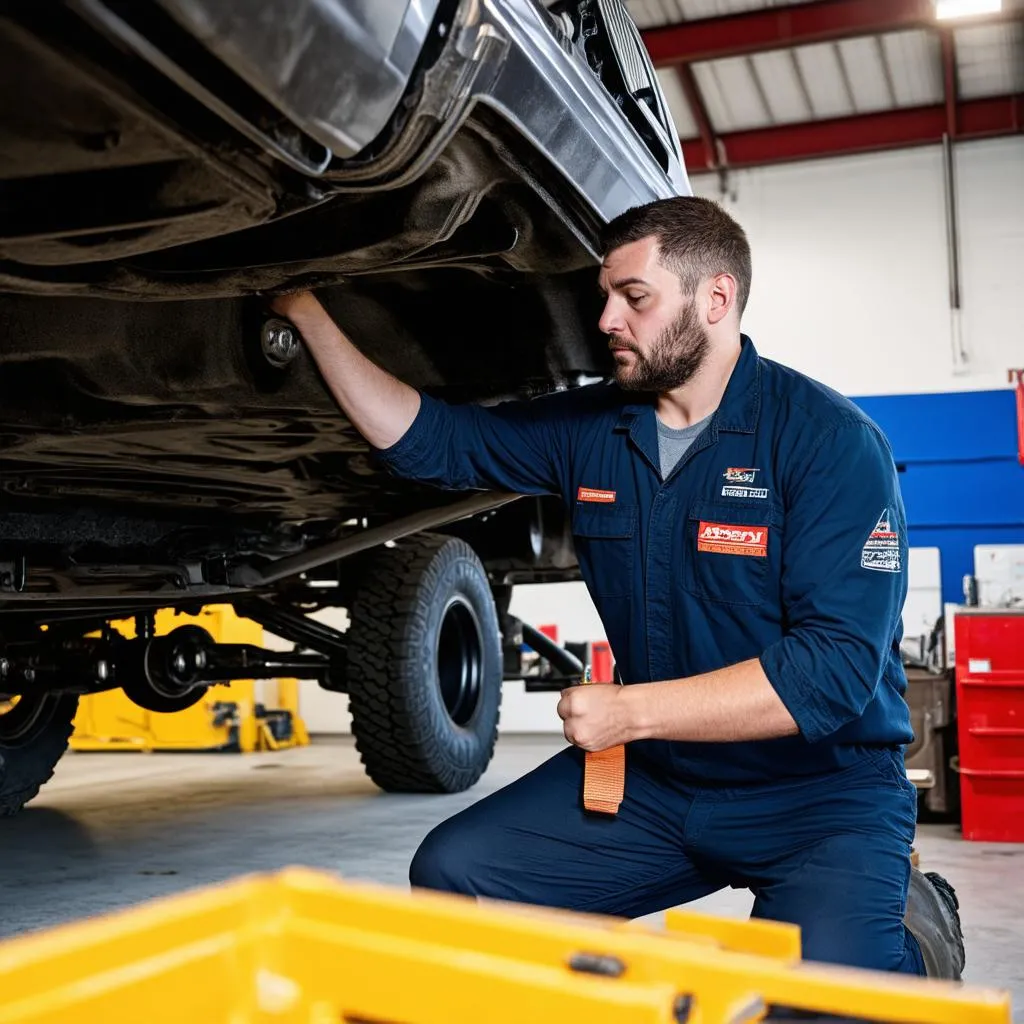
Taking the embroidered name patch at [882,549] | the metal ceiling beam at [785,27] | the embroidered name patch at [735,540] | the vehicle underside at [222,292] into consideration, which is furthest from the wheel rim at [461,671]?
the metal ceiling beam at [785,27]

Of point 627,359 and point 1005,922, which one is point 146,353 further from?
point 1005,922

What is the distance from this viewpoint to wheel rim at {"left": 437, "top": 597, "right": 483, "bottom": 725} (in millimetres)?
4441

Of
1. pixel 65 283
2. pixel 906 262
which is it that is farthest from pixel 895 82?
pixel 65 283

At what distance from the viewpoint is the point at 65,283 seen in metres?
1.50

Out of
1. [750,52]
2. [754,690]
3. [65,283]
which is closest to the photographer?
[65,283]

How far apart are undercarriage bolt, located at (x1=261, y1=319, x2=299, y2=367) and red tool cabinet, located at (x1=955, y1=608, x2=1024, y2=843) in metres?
3.12

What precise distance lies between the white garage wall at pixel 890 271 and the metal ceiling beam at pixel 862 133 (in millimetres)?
127

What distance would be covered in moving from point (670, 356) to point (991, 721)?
9.57 feet

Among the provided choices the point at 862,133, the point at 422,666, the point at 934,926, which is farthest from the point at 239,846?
the point at 862,133

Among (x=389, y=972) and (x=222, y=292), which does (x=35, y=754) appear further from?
(x=389, y=972)

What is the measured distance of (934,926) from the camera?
183 cm

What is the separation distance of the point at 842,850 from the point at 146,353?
131 centimetres

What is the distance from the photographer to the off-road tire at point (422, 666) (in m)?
3.90

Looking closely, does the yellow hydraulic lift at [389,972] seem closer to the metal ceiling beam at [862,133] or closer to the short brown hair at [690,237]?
the short brown hair at [690,237]
